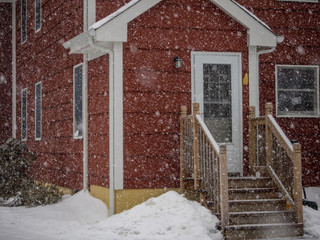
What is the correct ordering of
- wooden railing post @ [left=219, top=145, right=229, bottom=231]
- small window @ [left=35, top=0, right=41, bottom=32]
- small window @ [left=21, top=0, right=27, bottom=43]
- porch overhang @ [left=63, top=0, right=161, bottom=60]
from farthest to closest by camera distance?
small window @ [left=21, top=0, right=27, bottom=43], small window @ [left=35, top=0, right=41, bottom=32], porch overhang @ [left=63, top=0, right=161, bottom=60], wooden railing post @ [left=219, top=145, right=229, bottom=231]

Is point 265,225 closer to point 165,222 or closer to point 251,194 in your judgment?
point 251,194

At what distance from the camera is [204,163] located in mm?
8750

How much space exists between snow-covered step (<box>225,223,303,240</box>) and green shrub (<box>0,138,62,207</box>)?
15.9ft

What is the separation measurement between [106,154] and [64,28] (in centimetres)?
414

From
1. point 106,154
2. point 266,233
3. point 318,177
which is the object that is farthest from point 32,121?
point 266,233

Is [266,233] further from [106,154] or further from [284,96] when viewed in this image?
[284,96]

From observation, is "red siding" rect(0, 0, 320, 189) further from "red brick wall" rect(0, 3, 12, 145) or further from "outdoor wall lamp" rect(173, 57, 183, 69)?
"red brick wall" rect(0, 3, 12, 145)

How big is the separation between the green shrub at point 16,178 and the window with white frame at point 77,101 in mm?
1404

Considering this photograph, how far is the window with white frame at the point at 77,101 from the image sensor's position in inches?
464

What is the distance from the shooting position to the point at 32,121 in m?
15.5

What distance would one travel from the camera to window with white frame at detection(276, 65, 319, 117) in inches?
478

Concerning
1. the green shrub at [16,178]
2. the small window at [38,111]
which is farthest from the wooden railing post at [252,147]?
the small window at [38,111]

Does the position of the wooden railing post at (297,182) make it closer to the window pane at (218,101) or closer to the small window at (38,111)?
the window pane at (218,101)

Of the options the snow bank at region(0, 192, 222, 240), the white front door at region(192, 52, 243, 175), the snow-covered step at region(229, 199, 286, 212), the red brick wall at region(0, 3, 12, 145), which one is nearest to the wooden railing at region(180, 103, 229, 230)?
the snow bank at region(0, 192, 222, 240)
